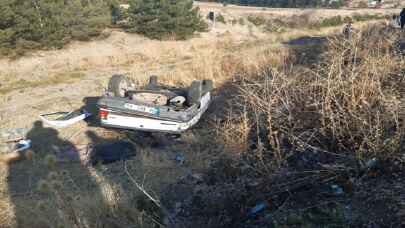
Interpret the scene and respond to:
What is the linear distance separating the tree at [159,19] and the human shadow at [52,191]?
45.9 ft

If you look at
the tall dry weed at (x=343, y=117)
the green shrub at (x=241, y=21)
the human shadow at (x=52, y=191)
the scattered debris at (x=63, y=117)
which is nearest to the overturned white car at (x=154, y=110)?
the human shadow at (x=52, y=191)

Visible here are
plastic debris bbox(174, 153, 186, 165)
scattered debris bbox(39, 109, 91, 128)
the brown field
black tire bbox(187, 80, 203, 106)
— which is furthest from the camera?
scattered debris bbox(39, 109, 91, 128)

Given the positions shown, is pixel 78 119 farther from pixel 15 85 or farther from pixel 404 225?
pixel 404 225

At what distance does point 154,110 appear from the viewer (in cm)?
718

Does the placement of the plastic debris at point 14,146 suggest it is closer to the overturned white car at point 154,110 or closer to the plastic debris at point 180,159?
the overturned white car at point 154,110

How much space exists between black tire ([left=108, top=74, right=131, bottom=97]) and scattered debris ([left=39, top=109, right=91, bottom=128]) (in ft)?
5.00

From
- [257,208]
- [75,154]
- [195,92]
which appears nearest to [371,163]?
[257,208]

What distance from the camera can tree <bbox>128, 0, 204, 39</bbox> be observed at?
21422 millimetres

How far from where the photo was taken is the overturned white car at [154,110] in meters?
7.20

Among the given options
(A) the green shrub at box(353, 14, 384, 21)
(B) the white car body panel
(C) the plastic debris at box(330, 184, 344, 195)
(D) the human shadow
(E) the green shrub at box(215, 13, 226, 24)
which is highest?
(E) the green shrub at box(215, 13, 226, 24)

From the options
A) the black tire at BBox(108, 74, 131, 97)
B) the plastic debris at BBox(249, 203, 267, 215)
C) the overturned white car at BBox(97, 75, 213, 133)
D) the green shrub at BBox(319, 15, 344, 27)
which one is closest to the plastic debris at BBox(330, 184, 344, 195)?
the plastic debris at BBox(249, 203, 267, 215)

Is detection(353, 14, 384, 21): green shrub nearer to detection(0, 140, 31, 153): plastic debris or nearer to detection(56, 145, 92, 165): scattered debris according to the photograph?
detection(56, 145, 92, 165): scattered debris

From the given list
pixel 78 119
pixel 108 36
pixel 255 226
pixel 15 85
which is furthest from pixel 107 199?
pixel 108 36

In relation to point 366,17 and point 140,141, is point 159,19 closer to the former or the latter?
point 140,141
